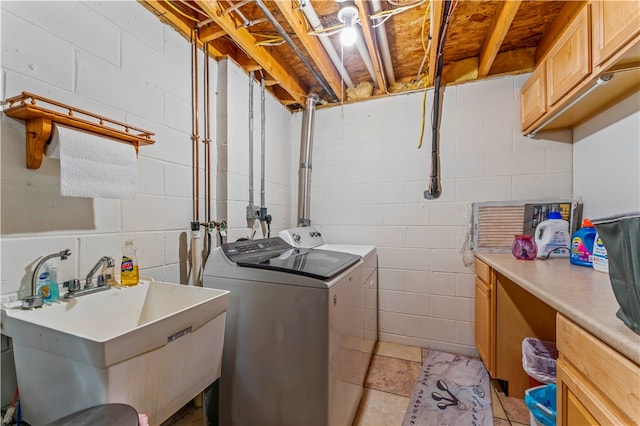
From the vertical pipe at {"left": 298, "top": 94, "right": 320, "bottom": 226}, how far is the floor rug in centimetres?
156

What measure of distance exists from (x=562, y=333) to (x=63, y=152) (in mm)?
1828

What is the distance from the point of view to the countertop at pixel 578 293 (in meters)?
0.66

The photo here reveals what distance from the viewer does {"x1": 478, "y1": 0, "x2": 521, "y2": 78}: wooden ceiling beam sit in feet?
4.84

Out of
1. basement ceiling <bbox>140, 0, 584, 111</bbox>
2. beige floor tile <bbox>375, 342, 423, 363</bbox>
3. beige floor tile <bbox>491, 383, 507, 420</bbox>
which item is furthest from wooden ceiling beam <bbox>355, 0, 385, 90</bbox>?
beige floor tile <bbox>491, 383, 507, 420</bbox>

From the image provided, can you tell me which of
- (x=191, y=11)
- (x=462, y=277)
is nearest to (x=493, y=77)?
(x=462, y=277)

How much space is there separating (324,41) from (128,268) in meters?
1.88

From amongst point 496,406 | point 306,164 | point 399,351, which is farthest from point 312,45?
point 496,406

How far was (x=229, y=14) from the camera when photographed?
1564mm

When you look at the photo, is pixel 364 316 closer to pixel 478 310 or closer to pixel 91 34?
pixel 478 310

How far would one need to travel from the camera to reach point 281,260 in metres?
1.46

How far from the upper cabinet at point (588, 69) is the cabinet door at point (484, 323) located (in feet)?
4.01

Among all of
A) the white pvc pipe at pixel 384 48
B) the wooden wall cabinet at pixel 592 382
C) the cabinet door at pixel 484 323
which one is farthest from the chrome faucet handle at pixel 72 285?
the cabinet door at pixel 484 323

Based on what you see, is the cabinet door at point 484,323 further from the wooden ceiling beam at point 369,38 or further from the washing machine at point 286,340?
the wooden ceiling beam at point 369,38

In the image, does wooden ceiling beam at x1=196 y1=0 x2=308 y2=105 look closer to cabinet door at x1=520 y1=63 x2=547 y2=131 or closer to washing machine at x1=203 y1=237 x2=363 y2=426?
washing machine at x1=203 y1=237 x2=363 y2=426
